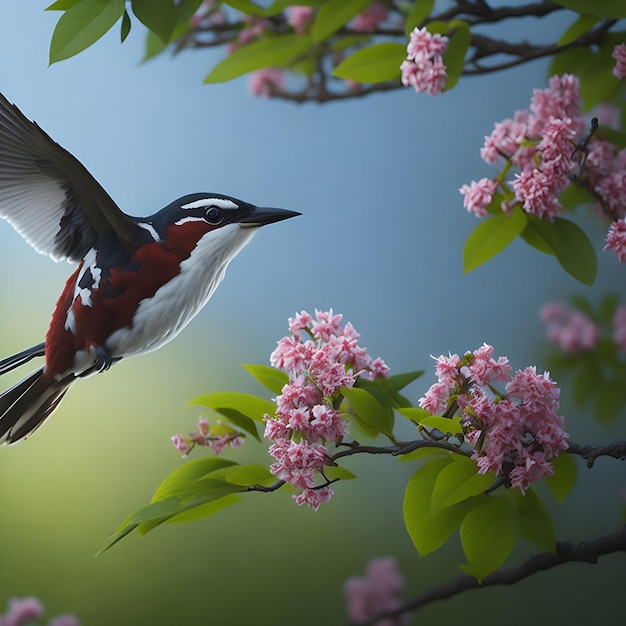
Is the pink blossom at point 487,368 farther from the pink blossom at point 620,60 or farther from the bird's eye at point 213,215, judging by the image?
the pink blossom at point 620,60

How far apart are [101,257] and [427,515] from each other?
1.24 feet

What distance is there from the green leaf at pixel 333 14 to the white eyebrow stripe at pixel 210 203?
0.25 m

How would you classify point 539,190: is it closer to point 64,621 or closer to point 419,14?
point 419,14

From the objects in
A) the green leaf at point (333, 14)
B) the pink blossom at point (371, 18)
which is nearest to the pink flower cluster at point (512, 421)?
the green leaf at point (333, 14)

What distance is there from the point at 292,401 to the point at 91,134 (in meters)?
0.65

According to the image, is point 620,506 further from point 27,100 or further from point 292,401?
point 27,100

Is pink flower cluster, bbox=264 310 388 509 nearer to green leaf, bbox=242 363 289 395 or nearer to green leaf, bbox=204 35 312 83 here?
green leaf, bbox=242 363 289 395

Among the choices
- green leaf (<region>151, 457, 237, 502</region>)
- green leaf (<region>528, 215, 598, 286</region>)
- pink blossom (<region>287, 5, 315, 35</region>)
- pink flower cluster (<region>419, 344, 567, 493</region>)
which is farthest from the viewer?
pink blossom (<region>287, 5, 315, 35</region>)

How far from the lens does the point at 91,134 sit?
1.12 meters

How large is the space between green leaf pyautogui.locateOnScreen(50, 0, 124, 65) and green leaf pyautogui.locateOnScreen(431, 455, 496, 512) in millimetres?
488

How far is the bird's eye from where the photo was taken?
2.43 ft

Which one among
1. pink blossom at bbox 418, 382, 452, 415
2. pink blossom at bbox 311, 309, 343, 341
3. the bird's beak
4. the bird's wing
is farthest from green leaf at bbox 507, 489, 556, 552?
the bird's wing

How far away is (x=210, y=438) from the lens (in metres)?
0.80

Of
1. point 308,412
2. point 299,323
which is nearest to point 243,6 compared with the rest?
point 299,323
